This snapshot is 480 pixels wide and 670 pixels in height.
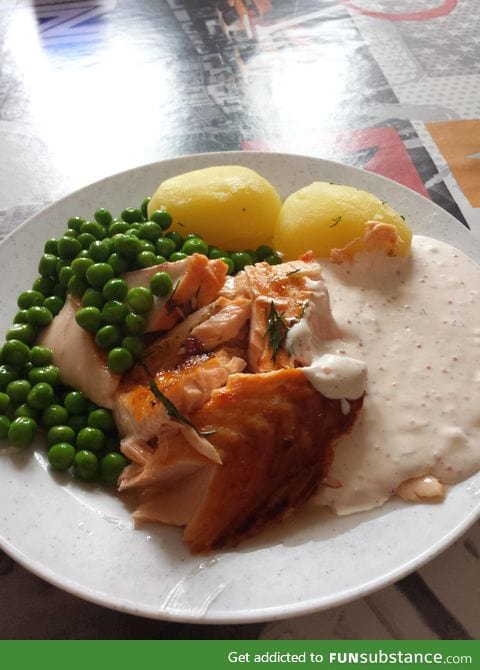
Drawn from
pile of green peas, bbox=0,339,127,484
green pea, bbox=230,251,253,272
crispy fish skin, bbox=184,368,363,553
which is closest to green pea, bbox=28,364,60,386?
pile of green peas, bbox=0,339,127,484

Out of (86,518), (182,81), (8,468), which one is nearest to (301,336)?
(86,518)

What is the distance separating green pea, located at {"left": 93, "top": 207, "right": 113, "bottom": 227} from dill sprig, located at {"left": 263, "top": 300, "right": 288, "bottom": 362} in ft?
3.50

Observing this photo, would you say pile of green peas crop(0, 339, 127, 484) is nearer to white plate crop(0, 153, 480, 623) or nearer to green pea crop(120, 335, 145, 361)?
white plate crop(0, 153, 480, 623)

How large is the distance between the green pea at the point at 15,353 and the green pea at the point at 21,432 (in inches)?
10.9

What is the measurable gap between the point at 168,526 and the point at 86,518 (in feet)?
0.93

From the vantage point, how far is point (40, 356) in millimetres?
2416

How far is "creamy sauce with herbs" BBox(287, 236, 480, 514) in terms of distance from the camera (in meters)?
2.11

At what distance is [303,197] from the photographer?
292 cm

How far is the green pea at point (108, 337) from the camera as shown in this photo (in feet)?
7.55

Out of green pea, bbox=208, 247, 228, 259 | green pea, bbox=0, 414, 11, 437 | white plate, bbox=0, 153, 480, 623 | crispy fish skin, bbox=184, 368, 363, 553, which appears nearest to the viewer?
white plate, bbox=0, 153, 480, 623

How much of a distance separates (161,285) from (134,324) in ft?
0.63

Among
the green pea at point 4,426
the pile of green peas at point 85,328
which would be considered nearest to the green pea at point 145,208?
the pile of green peas at point 85,328

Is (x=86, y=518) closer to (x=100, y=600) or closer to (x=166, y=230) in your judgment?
(x=100, y=600)

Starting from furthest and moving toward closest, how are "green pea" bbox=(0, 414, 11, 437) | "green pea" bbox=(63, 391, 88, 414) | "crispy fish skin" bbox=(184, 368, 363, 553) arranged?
"green pea" bbox=(63, 391, 88, 414) → "green pea" bbox=(0, 414, 11, 437) → "crispy fish skin" bbox=(184, 368, 363, 553)
